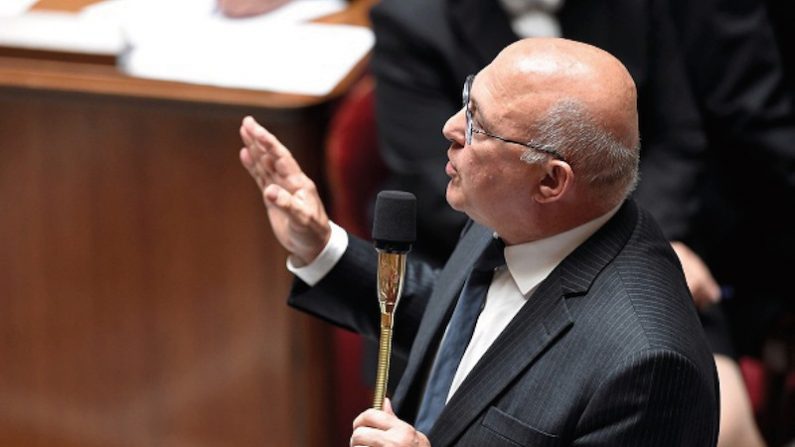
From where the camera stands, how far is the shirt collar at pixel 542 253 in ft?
4.16

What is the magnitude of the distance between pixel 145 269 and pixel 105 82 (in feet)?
1.02

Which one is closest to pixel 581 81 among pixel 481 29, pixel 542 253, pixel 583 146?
pixel 583 146

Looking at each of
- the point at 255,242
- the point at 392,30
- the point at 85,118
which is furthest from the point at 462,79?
the point at 85,118

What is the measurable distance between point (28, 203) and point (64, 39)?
11.0 inches

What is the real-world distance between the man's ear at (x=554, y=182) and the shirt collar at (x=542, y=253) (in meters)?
0.05

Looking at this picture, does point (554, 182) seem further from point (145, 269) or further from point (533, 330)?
point (145, 269)

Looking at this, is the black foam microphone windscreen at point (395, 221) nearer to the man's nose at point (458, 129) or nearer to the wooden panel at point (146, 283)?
the man's nose at point (458, 129)

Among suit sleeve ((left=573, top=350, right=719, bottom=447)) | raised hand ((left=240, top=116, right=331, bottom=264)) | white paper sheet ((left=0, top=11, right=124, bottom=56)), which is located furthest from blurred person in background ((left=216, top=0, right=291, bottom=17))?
suit sleeve ((left=573, top=350, right=719, bottom=447))

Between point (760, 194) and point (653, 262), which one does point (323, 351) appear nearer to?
point (760, 194)

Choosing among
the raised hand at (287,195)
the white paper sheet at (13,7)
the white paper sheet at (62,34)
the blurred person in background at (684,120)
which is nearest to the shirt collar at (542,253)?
the raised hand at (287,195)

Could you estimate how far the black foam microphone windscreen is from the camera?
1256 mm

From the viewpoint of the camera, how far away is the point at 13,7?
238cm

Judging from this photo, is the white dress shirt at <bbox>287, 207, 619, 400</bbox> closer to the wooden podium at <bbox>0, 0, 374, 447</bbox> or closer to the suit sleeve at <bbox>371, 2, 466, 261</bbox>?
the suit sleeve at <bbox>371, 2, 466, 261</bbox>

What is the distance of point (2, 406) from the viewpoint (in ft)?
7.89
